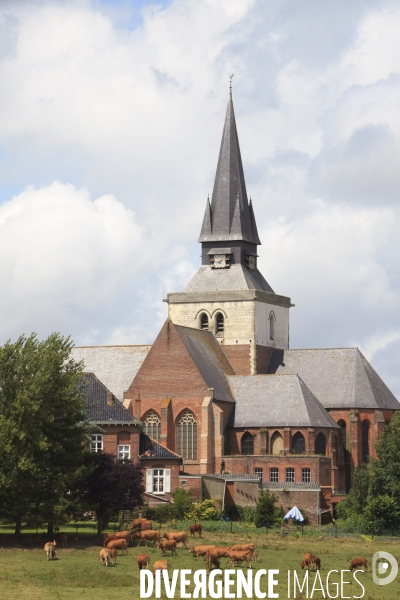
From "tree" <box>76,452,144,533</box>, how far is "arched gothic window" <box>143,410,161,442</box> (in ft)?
79.8

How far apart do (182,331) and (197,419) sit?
6735 mm

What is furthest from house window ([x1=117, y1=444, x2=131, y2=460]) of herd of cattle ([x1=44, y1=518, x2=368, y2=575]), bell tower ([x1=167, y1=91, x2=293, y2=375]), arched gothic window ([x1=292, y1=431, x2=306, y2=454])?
bell tower ([x1=167, y1=91, x2=293, y2=375])

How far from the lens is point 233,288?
102000 millimetres

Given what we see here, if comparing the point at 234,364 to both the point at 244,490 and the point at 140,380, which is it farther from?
the point at 244,490

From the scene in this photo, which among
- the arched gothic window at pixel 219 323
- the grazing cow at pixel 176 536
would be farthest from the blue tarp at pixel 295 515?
the arched gothic window at pixel 219 323

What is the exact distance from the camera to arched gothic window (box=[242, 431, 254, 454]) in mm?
91000

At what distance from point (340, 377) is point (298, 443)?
9163 mm

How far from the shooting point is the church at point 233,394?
81000 millimetres

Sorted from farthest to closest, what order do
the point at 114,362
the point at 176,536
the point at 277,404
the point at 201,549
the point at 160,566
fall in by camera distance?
the point at 114,362 → the point at 277,404 → the point at 176,536 → the point at 201,549 → the point at 160,566

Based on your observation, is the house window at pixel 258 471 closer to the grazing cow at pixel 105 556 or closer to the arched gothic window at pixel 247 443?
the arched gothic window at pixel 247 443

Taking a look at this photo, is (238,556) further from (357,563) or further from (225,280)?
(225,280)

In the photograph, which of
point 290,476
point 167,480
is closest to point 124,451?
point 167,480

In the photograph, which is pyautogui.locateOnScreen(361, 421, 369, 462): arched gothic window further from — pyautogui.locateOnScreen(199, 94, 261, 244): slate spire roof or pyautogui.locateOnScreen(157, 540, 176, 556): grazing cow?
pyautogui.locateOnScreen(157, 540, 176, 556): grazing cow

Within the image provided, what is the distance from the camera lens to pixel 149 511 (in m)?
73.5
